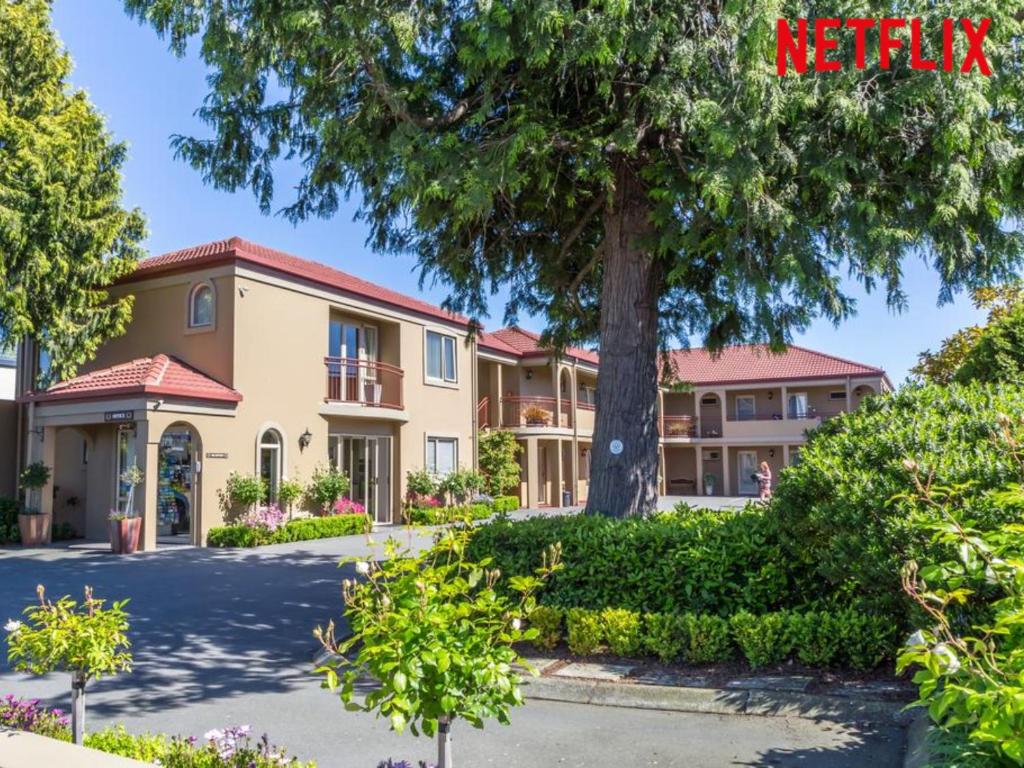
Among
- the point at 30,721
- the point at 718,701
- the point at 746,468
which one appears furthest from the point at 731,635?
the point at 746,468

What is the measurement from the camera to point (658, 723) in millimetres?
5543

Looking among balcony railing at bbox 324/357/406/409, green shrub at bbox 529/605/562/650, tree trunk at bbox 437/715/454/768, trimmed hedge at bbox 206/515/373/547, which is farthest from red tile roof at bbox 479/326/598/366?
tree trunk at bbox 437/715/454/768

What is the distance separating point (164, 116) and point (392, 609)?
9925 millimetres

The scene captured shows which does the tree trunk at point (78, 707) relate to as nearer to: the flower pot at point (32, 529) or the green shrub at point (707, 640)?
the green shrub at point (707, 640)

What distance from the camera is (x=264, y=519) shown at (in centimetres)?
1769

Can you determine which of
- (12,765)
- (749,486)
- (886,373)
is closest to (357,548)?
(12,765)

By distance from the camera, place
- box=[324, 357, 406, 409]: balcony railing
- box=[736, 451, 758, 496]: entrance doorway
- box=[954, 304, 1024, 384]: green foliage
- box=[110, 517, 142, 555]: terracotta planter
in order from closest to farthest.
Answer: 1. box=[954, 304, 1024, 384]: green foliage
2. box=[110, 517, 142, 555]: terracotta planter
3. box=[324, 357, 406, 409]: balcony railing
4. box=[736, 451, 758, 496]: entrance doorway

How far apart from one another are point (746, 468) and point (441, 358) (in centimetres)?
2065

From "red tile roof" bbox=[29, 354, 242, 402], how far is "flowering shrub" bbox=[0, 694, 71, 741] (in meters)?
12.2

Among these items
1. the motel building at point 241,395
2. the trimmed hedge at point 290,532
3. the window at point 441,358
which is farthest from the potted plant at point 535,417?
the trimmed hedge at point 290,532

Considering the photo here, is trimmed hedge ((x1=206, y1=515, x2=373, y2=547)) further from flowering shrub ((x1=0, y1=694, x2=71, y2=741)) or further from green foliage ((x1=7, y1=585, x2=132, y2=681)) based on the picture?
green foliage ((x1=7, y1=585, x2=132, y2=681))

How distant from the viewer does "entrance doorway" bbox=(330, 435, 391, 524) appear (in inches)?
857

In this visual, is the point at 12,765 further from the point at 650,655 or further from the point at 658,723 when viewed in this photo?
the point at 650,655

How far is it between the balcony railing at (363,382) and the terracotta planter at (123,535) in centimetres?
620
